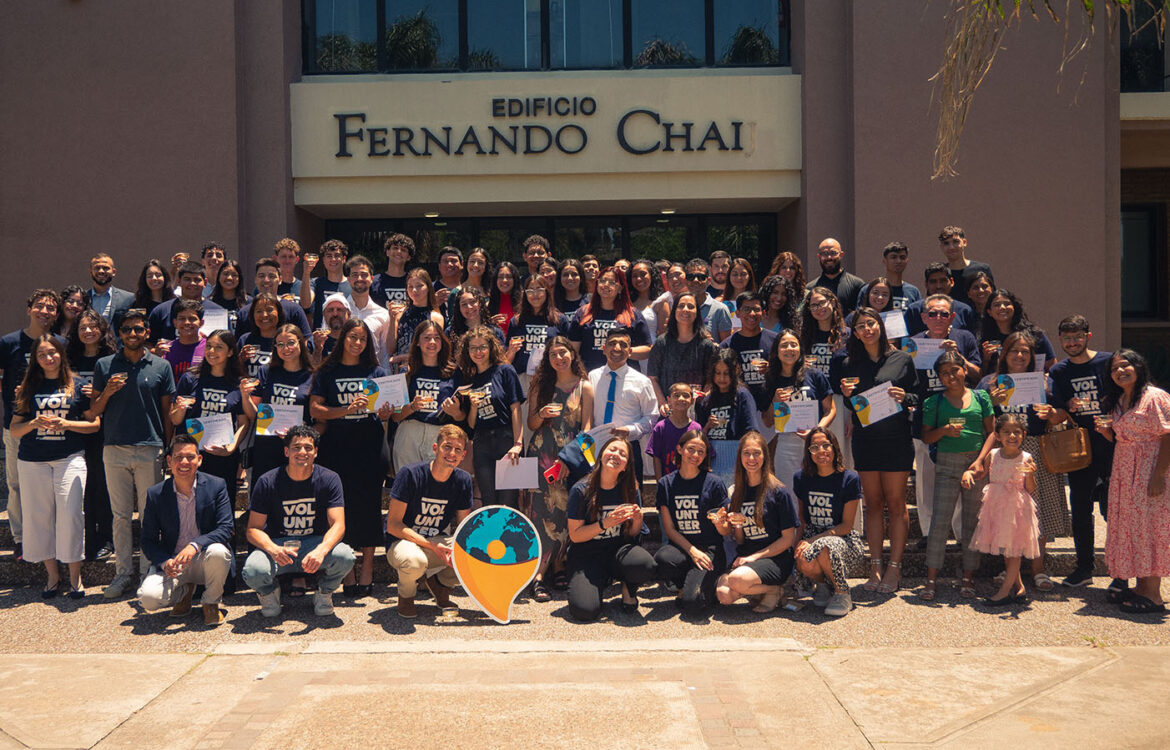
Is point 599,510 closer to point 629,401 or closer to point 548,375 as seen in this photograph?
point 629,401

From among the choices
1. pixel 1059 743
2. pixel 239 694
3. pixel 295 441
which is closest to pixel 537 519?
pixel 295 441

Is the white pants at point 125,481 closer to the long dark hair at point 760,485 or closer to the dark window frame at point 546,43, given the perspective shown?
the long dark hair at point 760,485

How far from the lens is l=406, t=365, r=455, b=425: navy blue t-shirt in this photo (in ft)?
25.6

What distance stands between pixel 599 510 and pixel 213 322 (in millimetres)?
3644

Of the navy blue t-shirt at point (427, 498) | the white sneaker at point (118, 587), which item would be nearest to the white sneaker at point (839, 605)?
the navy blue t-shirt at point (427, 498)

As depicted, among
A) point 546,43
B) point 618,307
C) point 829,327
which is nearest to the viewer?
point 829,327

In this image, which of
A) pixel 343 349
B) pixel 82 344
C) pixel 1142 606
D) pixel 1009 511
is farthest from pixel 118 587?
pixel 1142 606

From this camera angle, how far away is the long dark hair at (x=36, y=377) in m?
7.66

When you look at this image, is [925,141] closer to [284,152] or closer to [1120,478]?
[1120,478]

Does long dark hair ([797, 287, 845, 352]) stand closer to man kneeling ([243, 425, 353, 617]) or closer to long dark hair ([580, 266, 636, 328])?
long dark hair ([580, 266, 636, 328])

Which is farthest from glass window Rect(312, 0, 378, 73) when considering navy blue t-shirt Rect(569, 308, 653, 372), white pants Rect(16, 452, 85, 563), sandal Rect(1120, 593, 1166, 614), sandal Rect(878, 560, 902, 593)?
sandal Rect(1120, 593, 1166, 614)

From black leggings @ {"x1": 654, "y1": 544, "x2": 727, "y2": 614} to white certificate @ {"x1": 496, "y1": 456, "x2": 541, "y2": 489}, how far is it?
108cm

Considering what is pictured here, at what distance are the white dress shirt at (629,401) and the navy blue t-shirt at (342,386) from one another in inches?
64.8

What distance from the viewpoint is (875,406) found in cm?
751
